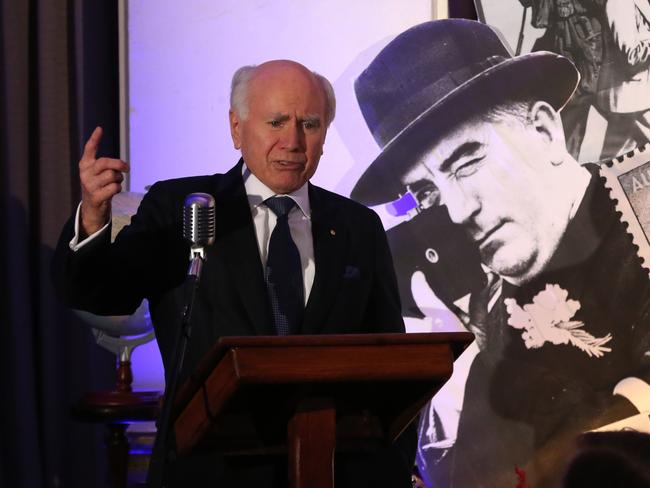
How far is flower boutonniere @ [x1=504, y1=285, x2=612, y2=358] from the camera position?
3232 mm

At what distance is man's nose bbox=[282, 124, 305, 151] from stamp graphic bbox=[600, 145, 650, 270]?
1.66 metres

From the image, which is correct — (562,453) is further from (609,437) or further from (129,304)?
(129,304)

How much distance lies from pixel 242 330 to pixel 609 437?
74.3 inches

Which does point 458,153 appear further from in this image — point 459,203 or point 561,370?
point 561,370

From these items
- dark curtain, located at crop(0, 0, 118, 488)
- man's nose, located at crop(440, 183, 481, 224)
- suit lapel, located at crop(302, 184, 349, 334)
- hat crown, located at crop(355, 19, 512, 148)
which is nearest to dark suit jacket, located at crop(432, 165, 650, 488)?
man's nose, located at crop(440, 183, 481, 224)

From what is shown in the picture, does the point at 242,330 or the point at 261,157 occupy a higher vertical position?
the point at 261,157

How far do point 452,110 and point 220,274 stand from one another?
1.78 meters

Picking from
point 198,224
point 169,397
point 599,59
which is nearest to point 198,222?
point 198,224

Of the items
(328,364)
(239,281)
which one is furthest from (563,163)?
(328,364)

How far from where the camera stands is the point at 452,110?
3.36m

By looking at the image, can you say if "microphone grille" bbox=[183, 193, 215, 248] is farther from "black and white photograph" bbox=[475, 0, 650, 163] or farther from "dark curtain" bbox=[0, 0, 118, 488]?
"black and white photograph" bbox=[475, 0, 650, 163]

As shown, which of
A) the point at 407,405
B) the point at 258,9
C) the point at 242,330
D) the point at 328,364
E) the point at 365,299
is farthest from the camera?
the point at 258,9

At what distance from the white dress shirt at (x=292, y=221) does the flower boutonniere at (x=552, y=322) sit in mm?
1509

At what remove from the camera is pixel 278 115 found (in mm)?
1960
